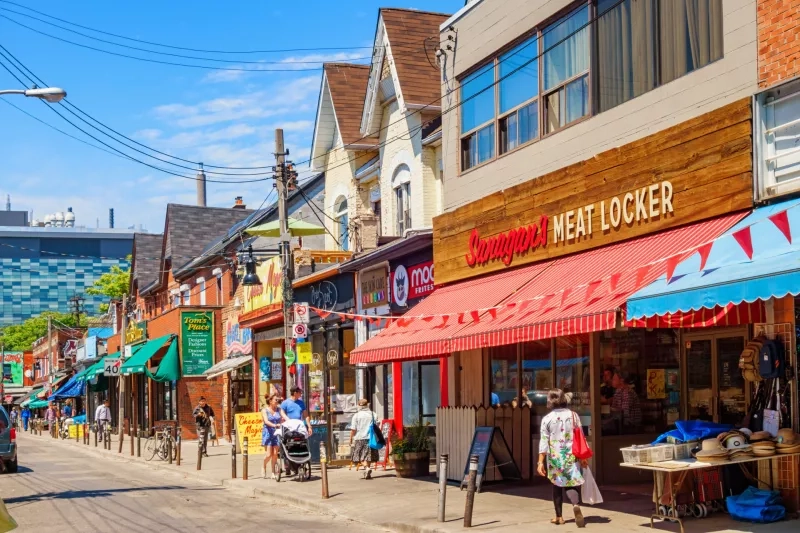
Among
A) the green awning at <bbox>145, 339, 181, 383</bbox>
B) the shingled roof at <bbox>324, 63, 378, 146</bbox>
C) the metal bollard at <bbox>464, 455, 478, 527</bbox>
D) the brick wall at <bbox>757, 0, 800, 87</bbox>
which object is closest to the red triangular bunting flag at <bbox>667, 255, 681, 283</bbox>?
the brick wall at <bbox>757, 0, 800, 87</bbox>

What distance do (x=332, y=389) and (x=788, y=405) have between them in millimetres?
17691

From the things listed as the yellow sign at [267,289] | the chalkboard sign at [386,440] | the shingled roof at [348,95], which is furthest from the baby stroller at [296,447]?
the yellow sign at [267,289]

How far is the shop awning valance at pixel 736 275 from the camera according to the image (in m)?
9.99

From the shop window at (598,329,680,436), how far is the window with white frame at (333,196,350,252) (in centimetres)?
1424

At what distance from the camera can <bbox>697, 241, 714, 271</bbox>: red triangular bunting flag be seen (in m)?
11.4

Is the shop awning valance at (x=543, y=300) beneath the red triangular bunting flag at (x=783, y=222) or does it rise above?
beneath

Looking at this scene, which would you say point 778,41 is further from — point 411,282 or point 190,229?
point 190,229

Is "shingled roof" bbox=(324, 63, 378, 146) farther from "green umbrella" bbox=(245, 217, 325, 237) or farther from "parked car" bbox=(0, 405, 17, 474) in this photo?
"parked car" bbox=(0, 405, 17, 474)

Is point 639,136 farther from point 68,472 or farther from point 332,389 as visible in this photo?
point 68,472

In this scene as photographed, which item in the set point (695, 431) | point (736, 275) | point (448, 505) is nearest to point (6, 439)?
point (448, 505)

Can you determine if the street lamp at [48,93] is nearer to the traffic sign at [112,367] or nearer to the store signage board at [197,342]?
the traffic sign at [112,367]

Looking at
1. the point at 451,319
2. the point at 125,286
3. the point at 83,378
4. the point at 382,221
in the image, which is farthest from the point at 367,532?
the point at 125,286

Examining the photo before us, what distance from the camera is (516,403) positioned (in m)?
17.9

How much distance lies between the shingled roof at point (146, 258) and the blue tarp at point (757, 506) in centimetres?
4836
